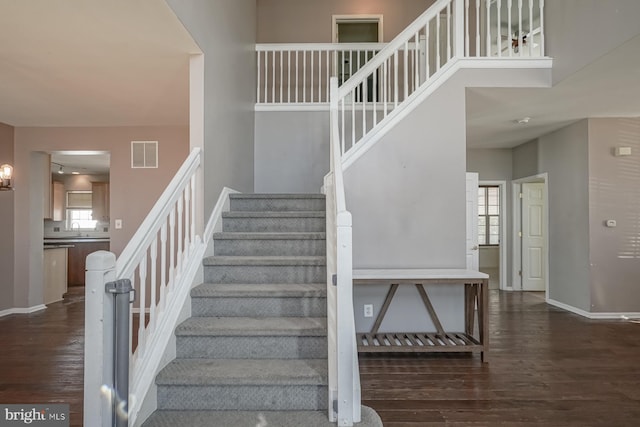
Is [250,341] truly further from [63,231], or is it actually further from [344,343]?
[63,231]

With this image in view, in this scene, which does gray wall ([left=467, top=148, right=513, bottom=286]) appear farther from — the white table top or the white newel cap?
the white newel cap

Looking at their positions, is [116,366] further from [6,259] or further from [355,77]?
[6,259]

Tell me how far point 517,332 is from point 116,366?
156 inches

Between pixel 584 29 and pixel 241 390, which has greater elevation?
pixel 584 29

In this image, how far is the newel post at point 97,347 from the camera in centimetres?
142

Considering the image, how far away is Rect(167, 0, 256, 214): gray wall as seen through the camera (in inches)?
109

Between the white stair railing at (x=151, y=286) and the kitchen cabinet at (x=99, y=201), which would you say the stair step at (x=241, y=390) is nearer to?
the white stair railing at (x=151, y=286)

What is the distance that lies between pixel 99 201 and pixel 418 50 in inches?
306

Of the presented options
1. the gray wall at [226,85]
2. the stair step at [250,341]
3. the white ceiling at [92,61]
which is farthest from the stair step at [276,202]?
the stair step at [250,341]

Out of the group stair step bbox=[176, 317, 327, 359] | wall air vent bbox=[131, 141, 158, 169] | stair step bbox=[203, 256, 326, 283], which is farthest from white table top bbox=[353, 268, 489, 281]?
wall air vent bbox=[131, 141, 158, 169]

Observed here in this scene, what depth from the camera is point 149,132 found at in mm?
4797

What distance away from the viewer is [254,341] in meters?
2.20

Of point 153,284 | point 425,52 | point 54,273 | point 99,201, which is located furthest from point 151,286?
point 99,201

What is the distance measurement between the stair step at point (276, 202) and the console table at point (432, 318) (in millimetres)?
791
